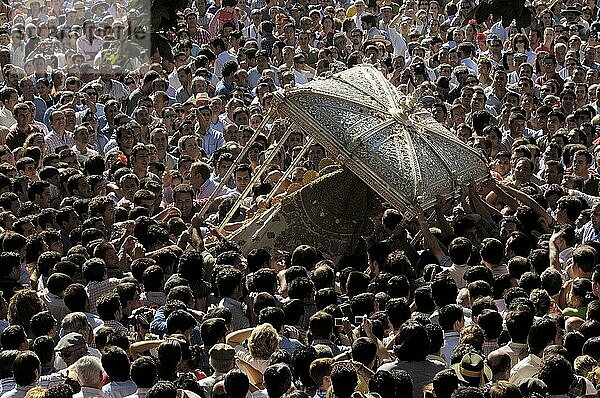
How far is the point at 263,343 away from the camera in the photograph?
9.22 metres

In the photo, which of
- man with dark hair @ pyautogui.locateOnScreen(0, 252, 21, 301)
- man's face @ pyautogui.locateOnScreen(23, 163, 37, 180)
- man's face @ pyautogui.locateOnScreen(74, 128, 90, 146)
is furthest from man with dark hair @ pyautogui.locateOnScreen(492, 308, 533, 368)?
man's face @ pyautogui.locateOnScreen(74, 128, 90, 146)

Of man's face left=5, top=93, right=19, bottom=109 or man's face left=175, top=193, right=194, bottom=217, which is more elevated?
man's face left=175, top=193, right=194, bottom=217

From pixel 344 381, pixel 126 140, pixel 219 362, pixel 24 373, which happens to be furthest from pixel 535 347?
pixel 126 140

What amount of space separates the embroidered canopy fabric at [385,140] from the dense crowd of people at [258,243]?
262 millimetres

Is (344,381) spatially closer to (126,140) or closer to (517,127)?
(126,140)

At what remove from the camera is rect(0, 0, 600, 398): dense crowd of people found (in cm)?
907

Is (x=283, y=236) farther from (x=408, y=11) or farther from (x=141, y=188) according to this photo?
(x=408, y=11)

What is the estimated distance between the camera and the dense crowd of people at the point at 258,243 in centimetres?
907

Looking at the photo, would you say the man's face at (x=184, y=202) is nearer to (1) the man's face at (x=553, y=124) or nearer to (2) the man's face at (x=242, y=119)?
(2) the man's face at (x=242, y=119)

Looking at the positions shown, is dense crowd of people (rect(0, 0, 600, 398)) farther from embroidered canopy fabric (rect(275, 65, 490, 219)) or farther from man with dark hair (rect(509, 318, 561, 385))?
embroidered canopy fabric (rect(275, 65, 490, 219))

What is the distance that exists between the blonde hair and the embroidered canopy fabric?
3.17 meters

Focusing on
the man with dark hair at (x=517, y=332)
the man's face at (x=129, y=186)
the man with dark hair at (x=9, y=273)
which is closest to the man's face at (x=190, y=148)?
the man's face at (x=129, y=186)

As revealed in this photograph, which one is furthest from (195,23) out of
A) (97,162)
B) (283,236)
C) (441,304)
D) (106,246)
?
(441,304)

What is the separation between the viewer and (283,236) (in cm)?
A: 1316
